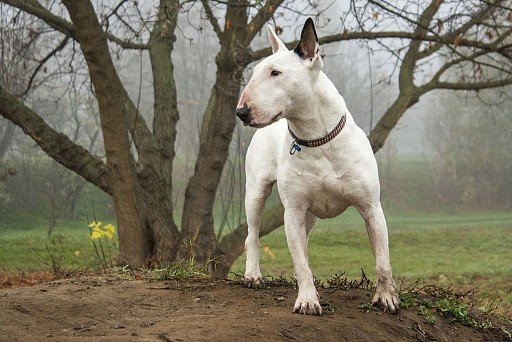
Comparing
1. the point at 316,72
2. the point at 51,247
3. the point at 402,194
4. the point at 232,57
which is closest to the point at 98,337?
the point at 316,72

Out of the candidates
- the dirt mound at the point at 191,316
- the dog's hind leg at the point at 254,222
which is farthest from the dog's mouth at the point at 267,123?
the dog's hind leg at the point at 254,222

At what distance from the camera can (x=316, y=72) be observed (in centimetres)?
502

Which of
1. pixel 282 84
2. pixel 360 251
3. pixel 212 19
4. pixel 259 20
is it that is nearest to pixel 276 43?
pixel 282 84

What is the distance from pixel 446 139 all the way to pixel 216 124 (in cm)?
3266

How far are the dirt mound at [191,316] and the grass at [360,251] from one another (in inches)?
307

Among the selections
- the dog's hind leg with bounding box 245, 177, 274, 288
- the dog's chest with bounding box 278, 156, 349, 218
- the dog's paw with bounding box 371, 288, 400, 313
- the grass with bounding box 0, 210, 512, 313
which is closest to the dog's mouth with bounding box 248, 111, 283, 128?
the dog's chest with bounding box 278, 156, 349, 218

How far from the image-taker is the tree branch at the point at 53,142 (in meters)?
9.41

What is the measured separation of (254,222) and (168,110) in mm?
5453

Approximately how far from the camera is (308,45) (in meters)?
4.93

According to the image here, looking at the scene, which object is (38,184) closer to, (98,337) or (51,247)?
(51,247)

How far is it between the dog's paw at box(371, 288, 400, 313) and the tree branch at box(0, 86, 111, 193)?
4.83 metres

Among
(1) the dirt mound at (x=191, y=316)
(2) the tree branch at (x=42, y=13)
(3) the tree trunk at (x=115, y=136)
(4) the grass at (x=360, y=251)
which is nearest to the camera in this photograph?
(1) the dirt mound at (x=191, y=316)

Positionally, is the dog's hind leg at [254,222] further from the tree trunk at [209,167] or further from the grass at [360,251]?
the grass at [360,251]

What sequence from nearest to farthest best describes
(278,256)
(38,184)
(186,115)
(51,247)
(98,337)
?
(98,337) < (51,247) < (278,256) < (38,184) < (186,115)
